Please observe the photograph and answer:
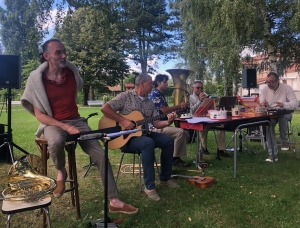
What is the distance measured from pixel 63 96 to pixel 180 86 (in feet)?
7.74

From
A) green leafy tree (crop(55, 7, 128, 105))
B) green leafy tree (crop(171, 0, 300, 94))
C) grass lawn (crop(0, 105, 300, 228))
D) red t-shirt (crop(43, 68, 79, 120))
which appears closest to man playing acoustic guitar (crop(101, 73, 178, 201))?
grass lawn (crop(0, 105, 300, 228))

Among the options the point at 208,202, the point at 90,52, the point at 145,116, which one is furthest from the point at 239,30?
the point at 90,52

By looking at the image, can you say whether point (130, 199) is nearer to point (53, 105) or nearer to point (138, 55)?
point (53, 105)

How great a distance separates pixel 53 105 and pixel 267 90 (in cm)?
426

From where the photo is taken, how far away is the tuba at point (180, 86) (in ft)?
16.0

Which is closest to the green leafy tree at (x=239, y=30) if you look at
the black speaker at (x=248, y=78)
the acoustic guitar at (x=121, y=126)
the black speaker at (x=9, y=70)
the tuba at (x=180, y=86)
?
the black speaker at (x=248, y=78)

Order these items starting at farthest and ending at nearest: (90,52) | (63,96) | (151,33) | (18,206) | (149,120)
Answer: (151,33), (90,52), (149,120), (63,96), (18,206)

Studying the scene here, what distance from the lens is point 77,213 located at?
294cm

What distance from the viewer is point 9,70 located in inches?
201

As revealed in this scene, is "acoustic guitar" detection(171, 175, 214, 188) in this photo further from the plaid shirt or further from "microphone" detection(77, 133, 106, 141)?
"microphone" detection(77, 133, 106, 141)

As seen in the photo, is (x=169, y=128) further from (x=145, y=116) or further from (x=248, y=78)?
(x=248, y=78)

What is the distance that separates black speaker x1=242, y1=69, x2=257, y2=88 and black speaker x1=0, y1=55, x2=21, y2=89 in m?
6.01

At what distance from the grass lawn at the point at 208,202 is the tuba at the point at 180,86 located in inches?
44.2

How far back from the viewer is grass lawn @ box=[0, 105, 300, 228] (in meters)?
2.88
